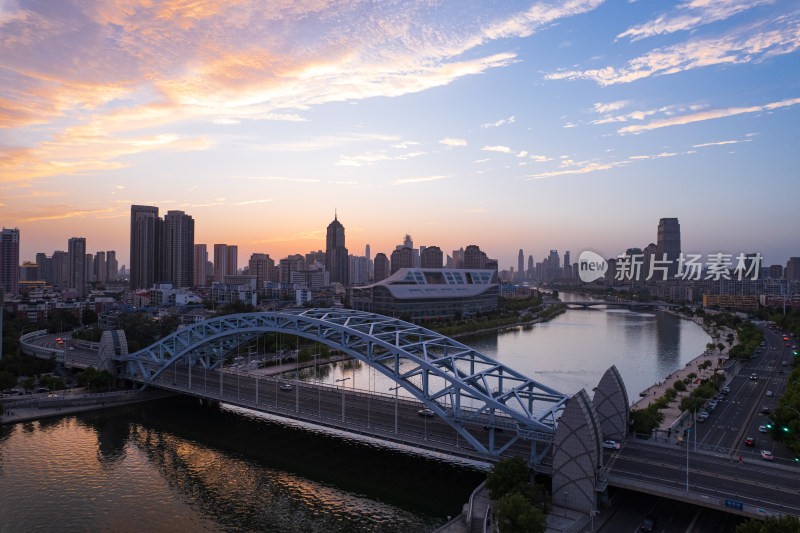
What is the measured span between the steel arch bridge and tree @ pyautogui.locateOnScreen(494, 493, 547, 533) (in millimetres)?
3963

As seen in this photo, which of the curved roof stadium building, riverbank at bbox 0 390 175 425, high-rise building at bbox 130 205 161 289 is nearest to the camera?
riverbank at bbox 0 390 175 425

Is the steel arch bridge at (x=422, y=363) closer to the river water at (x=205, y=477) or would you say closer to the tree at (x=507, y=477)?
the tree at (x=507, y=477)

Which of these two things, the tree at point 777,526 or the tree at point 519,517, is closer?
the tree at point 777,526

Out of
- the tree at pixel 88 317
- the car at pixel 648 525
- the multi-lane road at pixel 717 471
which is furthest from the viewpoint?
the tree at pixel 88 317

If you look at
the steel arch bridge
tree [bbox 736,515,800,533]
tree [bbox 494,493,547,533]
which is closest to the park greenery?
tree [bbox 494,493,547,533]

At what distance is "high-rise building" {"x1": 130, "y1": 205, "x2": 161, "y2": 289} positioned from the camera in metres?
146

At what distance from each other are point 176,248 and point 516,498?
14892 centimetres

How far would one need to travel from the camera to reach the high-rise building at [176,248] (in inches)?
5856

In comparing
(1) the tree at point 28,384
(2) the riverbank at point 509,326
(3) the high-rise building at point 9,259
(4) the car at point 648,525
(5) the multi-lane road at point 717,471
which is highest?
(3) the high-rise building at point 9,259

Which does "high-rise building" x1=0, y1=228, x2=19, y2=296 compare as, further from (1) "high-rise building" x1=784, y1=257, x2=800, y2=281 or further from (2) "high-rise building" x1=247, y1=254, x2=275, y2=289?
(1) "high-rise building" x1=784, y1=257, x2=800, y2=281

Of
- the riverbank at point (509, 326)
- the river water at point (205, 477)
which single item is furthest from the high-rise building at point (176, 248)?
the river water at point (205, 477)

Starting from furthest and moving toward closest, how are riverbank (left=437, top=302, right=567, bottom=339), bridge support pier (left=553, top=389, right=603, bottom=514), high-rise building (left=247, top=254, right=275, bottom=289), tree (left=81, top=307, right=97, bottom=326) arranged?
high-rise building (left=247, top=254, right=275, bottom=289), tree (left=81, top=307, right=97, bottom=326), riverbank (left=437, top=302, right=567, bottom=339), bridge support pier (left=553, top=389, right=603, bottom=514)

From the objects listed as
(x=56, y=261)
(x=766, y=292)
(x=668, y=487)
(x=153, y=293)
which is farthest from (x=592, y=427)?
(x=56, y=261)

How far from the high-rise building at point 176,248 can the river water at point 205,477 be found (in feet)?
395
